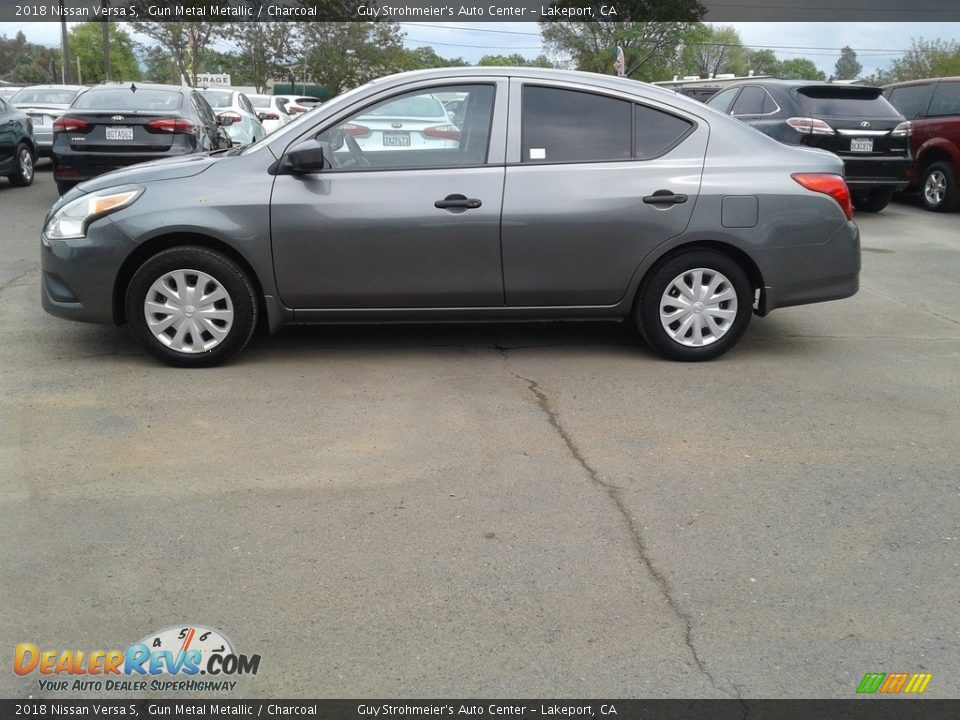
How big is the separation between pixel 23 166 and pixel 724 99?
34.3 feet

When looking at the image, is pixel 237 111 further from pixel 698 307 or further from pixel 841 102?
pixel 698 307

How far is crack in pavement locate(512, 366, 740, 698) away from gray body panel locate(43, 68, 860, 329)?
76 cm

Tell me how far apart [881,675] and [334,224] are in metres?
3.89

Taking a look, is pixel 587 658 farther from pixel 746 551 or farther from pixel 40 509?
pixel 40 509

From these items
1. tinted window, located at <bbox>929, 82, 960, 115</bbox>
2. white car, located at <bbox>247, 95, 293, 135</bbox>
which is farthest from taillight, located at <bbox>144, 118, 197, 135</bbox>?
white car, located at <bbox>247, 95, 293, 135</bbox>

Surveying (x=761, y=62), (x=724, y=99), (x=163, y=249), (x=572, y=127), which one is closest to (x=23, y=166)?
(x=724, y=99)

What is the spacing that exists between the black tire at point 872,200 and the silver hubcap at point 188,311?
10.2m

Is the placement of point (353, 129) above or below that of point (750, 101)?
below

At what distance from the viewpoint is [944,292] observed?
343 inches

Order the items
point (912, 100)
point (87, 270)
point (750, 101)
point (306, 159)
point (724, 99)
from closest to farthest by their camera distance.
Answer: point (306, 159) < point (87, 270) < point (750, 101) < point (724, 99) < point (912, 100)

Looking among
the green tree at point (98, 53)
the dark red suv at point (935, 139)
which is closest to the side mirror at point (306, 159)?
the dark red suv at point (935, 139)

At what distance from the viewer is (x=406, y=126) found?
20.0ft

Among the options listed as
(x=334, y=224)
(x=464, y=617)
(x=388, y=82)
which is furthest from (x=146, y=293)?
(x=464, y=617)

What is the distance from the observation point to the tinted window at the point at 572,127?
20.0ft
